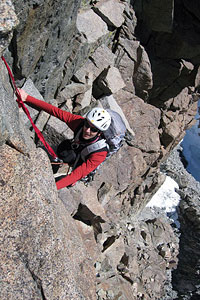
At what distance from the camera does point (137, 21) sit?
15586mm

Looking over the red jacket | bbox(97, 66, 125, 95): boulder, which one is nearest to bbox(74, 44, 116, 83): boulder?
bbox(97, 66, 125, 95): boulder

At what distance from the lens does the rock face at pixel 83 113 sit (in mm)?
4445

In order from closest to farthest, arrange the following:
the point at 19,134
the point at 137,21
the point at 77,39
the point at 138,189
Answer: the point at 19,134 < the point at 77,39 < the point at 137,21 < the point at 138,189

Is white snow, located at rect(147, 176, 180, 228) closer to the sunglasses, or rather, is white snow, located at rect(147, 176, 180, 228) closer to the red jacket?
the red jacket

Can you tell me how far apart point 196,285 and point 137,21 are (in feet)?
82.6

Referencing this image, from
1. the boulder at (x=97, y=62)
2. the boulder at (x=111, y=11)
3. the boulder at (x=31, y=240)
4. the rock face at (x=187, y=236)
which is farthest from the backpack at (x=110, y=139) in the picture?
the rock face at (x=187, y=236)

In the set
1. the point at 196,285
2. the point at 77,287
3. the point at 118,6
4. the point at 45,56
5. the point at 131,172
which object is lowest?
the point at 196,285

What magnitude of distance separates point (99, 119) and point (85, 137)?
0.68 meters

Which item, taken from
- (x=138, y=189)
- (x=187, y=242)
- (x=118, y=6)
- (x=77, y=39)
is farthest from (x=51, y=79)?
(x=187, y=242)

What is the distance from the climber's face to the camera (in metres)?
6.85

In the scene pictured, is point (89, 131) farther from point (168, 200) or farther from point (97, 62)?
point (168, 200)

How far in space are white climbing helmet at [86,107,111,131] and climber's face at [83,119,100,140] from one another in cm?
15

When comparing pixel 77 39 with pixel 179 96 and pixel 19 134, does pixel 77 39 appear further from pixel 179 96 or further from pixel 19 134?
pixel 179 96

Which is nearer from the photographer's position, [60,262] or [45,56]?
[60,262]
